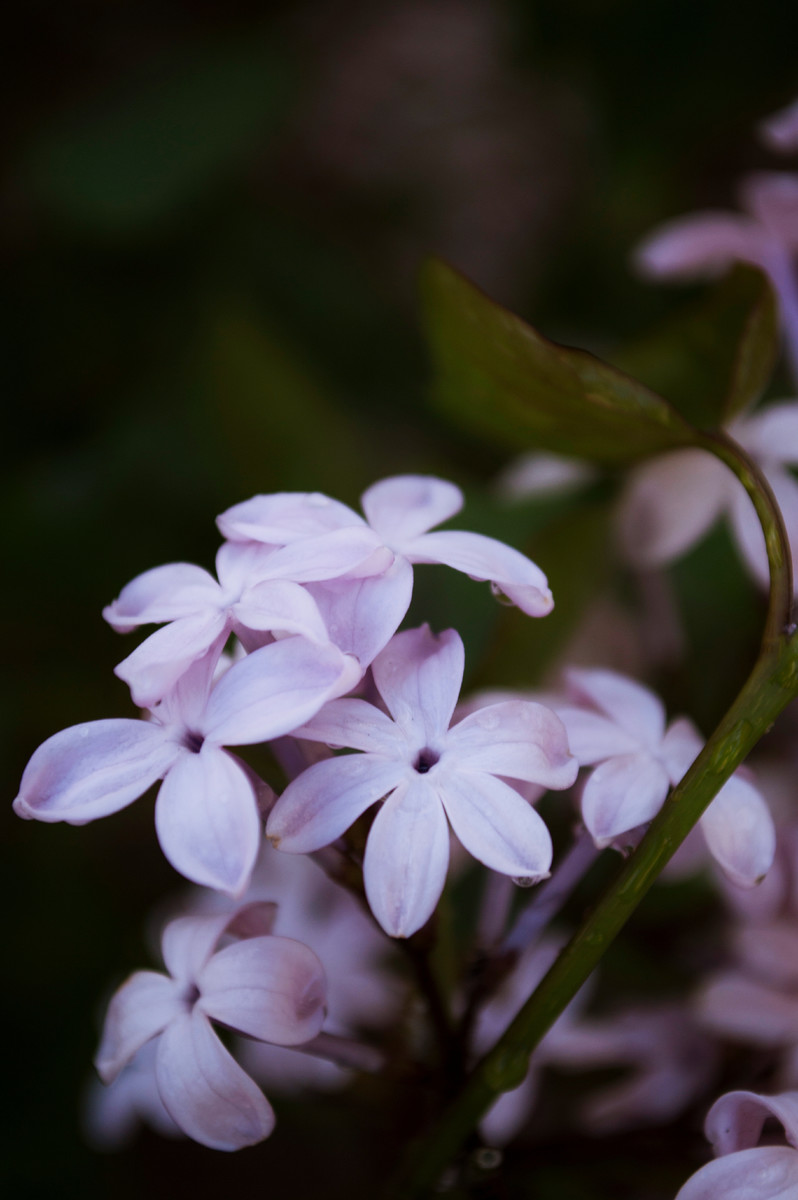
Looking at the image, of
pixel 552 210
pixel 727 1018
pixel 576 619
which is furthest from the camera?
pixel 552 210

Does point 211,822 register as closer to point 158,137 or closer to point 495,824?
point 495,824

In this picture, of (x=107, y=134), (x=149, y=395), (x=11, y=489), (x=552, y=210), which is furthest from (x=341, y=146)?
(x=11, y=489)

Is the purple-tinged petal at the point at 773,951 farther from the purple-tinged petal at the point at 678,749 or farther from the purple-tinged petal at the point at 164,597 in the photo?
the purple-tinged petal at the point at 164,597

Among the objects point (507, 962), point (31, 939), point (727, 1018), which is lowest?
point (31, 939)

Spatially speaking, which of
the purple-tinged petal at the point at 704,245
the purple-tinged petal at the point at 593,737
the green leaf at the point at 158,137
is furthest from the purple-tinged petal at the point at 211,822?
the green leaf at the point at 158,137

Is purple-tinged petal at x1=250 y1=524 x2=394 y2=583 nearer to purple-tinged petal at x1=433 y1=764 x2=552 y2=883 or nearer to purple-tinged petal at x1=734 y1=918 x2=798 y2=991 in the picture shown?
purple-tinged petal at x1=433 y1=764 x2=552 y2=883

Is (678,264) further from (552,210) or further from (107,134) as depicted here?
(552,210)

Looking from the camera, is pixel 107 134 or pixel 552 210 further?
pixel 552 210

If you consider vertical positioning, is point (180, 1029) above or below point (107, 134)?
below
